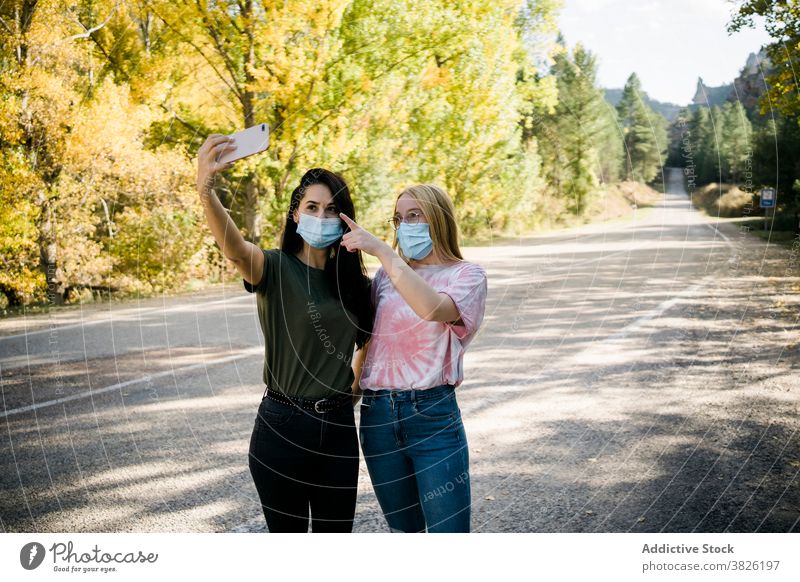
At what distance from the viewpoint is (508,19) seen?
12.6 feet

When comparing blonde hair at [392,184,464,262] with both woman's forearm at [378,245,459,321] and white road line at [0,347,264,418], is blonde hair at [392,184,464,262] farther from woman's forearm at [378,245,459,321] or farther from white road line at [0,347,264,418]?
white road line at [0,347,264,418]

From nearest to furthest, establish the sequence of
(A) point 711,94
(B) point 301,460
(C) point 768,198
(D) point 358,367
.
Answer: (B) point 301,460
(D) point 358,367
(A) point 711,94
(C) point 768,198

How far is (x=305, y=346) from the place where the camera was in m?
2.01

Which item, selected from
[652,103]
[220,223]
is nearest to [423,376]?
→ [220,223]

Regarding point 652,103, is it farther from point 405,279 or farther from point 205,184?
point 205,184

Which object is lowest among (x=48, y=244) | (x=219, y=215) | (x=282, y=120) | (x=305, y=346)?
(x=305, y=346)

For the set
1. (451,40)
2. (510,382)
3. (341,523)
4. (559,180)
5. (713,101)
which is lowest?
(510,382)

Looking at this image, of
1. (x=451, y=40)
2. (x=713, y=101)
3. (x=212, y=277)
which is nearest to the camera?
(x=713, y=101)

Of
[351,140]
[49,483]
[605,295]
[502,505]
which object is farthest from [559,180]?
[605,295]

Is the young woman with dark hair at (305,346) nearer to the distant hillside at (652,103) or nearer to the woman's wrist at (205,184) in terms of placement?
the woman's wrist at (205,184)

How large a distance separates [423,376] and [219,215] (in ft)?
2.56
